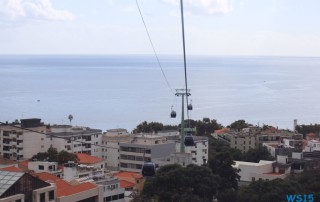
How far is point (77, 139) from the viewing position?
21656 millimetres

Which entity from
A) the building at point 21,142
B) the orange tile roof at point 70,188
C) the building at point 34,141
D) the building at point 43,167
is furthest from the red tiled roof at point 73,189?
the building at point 21,142

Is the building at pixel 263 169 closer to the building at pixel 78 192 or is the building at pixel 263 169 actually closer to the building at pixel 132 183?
the building at pixel 132 183

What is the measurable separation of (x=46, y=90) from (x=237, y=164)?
51285 mm

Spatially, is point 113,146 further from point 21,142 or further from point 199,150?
point 21,142

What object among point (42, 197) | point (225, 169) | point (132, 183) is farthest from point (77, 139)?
point (42, 197)

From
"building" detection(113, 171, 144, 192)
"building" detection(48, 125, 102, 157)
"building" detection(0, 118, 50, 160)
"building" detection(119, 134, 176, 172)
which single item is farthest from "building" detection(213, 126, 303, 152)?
"building" detection(113, 171, 144, 192)

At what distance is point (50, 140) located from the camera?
21.3 m

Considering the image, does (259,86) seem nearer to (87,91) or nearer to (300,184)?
(87,91)

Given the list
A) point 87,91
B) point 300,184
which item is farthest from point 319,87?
point 300,184

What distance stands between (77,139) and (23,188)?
1218 centimetres

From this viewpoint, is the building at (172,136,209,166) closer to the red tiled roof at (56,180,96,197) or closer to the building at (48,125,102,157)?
the building at (48,125,102,157)

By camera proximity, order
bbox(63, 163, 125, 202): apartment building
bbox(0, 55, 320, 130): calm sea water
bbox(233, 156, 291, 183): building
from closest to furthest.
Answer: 1. bbox(63, 163, 125, 202): apartment building
2. bbox(233, 156, 291, 183): building
3. bbox(0, 55, 320, 130): calm sea water

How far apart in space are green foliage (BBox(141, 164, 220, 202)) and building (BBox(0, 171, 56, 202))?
330 cm

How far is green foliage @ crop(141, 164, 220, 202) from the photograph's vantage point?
1282cm
